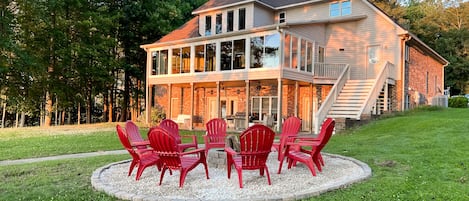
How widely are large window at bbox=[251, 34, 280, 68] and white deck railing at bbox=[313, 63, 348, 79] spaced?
117 inches

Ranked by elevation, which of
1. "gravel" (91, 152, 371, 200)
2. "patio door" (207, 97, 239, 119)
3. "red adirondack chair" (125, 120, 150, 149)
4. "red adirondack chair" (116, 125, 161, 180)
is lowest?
"gravel" (91, 152, 371, 200)

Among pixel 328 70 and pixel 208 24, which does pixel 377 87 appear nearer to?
pixel 328 70

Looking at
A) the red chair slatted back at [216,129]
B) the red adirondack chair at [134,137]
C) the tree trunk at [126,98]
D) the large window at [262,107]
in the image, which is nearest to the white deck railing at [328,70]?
the large window at [262,107]

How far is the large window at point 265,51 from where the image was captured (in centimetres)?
1480

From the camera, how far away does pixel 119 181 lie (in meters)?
5.50

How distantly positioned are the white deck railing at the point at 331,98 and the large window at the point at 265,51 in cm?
268

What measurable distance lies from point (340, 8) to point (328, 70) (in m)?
3.38

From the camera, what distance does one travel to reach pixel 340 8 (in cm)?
1784

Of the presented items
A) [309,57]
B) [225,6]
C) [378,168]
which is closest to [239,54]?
[309,57]

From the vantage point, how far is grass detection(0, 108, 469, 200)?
4590mm

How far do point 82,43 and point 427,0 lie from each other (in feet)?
125

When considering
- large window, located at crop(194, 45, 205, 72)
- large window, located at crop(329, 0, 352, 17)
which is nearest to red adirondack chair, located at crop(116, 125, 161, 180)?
large window, located at crop(194, 45, 205, 72)

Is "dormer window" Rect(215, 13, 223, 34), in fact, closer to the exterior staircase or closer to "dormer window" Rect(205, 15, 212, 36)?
"dormer window" Rect(205, 15, 212, 36)

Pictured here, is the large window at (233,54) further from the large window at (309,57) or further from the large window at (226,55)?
the large window at (309,57)
